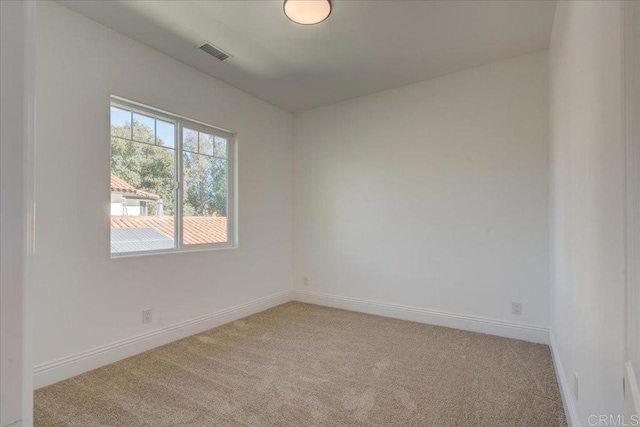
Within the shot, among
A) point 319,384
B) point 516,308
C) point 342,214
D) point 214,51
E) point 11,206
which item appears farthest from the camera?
point 342,214

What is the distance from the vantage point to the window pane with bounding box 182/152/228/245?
128 inches

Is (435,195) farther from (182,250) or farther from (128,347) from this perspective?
(128,347)

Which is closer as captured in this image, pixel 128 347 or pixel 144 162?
pixel 128 347

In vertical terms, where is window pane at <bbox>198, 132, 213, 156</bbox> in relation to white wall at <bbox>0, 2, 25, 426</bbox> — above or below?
above

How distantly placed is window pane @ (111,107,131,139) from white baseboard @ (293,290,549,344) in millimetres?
A: 2847

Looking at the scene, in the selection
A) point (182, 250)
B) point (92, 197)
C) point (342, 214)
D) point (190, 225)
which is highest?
point (92, 197)

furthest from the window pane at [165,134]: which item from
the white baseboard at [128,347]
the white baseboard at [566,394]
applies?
the white baseboard at [566,394]

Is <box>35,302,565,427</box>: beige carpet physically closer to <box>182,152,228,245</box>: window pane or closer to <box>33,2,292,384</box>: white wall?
<box>33,2,292,384</box>: white wall

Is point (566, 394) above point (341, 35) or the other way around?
the other way around

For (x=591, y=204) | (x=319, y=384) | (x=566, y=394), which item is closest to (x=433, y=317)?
(x=566, y=394)

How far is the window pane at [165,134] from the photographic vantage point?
9.87ft

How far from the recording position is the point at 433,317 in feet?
11.4

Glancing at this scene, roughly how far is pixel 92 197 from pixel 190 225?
3.17 ft

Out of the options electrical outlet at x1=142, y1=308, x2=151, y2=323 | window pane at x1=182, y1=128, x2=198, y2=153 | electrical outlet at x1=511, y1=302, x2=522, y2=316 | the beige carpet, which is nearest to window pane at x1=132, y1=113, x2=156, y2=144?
window pane at x1=182, y1=128, x2=198, y2=153
